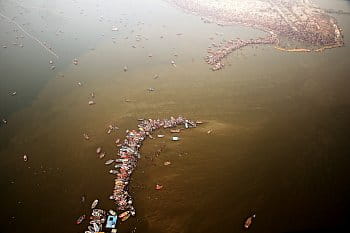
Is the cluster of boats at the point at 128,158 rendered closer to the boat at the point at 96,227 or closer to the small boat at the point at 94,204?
the small boat at the point at 94,204

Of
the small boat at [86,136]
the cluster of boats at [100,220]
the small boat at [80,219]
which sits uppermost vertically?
the small boat at [86,136]

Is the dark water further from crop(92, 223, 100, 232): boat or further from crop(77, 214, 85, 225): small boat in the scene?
crop(92, 223, 100, 232): boat

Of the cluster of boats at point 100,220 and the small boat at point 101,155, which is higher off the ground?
the small boat at point 101,155

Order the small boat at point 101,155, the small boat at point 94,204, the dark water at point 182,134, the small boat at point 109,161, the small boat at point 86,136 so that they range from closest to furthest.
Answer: the small boat at point 94,204 → the dark water at point 182,134 → the small boat at point 109,161 → the small boat at point 101,155 → the small boat at point 86,136

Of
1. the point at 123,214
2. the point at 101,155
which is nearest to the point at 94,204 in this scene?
the point at 123,214

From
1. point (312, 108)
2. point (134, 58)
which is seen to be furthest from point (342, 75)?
point (134, 58)

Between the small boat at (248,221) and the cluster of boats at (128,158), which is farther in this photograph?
the cluster of boats at (128,158)

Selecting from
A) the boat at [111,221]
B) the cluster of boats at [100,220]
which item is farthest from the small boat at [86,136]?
the boat at [111,221]
